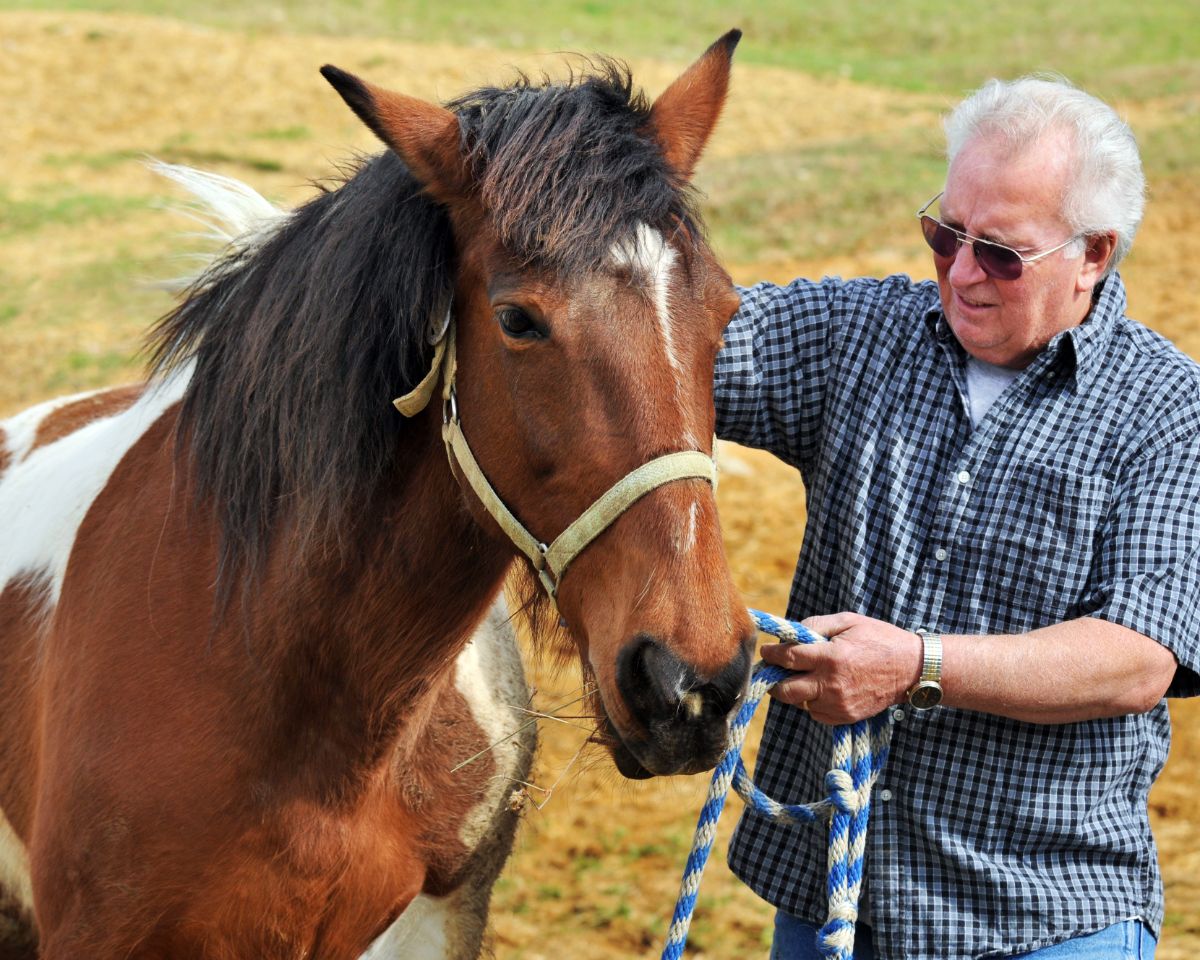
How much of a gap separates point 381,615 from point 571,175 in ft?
2.74

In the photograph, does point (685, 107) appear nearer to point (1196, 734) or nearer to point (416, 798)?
point (416, 798)

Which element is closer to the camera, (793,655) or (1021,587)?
(793,655)

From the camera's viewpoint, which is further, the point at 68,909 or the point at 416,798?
the point at 416,798

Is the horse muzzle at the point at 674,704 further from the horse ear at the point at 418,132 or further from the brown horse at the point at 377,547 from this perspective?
the horse ear at the point at 418,132

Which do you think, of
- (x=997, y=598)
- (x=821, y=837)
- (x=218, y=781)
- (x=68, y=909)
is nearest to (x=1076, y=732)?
(x=997, y=598)

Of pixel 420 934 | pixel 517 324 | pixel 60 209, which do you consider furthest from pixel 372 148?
pixel 517 324

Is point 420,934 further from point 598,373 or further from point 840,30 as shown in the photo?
point 840,30

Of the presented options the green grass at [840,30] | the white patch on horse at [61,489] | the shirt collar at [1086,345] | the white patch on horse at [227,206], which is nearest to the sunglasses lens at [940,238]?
the shirt collar at [1086,345]

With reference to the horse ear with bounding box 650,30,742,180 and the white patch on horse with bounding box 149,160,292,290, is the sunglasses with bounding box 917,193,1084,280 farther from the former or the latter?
the white patch on horse with bounding box 149,160,292,290

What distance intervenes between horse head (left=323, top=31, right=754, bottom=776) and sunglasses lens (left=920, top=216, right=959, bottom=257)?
56 centimetres

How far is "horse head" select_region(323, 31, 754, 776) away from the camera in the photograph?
5.89 ft

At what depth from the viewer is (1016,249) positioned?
2285mm

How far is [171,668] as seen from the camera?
2.36 meters

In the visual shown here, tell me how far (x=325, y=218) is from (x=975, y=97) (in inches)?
48.7
